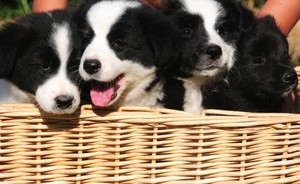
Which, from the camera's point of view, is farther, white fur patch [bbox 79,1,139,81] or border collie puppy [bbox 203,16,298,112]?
border collie puppy [bbox 203,16,298,112]

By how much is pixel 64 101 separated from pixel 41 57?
0.37 metres

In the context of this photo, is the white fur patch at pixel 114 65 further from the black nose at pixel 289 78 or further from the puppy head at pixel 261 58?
the black nose at pixel 289 78

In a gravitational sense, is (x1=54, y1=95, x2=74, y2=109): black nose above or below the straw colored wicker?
above

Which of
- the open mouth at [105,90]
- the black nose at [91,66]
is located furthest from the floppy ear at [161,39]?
the black nose at [91,66]

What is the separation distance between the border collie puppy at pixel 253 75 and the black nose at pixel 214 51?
0.92 ft

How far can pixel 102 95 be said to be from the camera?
2795 millimetres

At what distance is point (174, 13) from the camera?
323cm

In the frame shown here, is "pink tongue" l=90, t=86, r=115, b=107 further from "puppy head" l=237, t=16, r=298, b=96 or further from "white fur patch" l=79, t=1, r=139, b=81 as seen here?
"puppy head" l=237, t=16, r=298, b=96

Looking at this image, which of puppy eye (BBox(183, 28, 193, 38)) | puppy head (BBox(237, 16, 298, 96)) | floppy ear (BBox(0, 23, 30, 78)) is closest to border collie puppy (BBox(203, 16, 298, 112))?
puppy head (BBox(237, 16, 298, 96))

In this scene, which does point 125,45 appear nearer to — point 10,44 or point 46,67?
point 46,67

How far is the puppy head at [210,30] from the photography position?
119 inches

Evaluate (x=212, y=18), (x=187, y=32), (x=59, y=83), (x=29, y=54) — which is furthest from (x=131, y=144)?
(x=212, y=18)

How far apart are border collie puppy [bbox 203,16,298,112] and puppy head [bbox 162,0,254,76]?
0.07m

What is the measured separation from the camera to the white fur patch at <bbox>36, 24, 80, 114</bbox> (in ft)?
8.57
